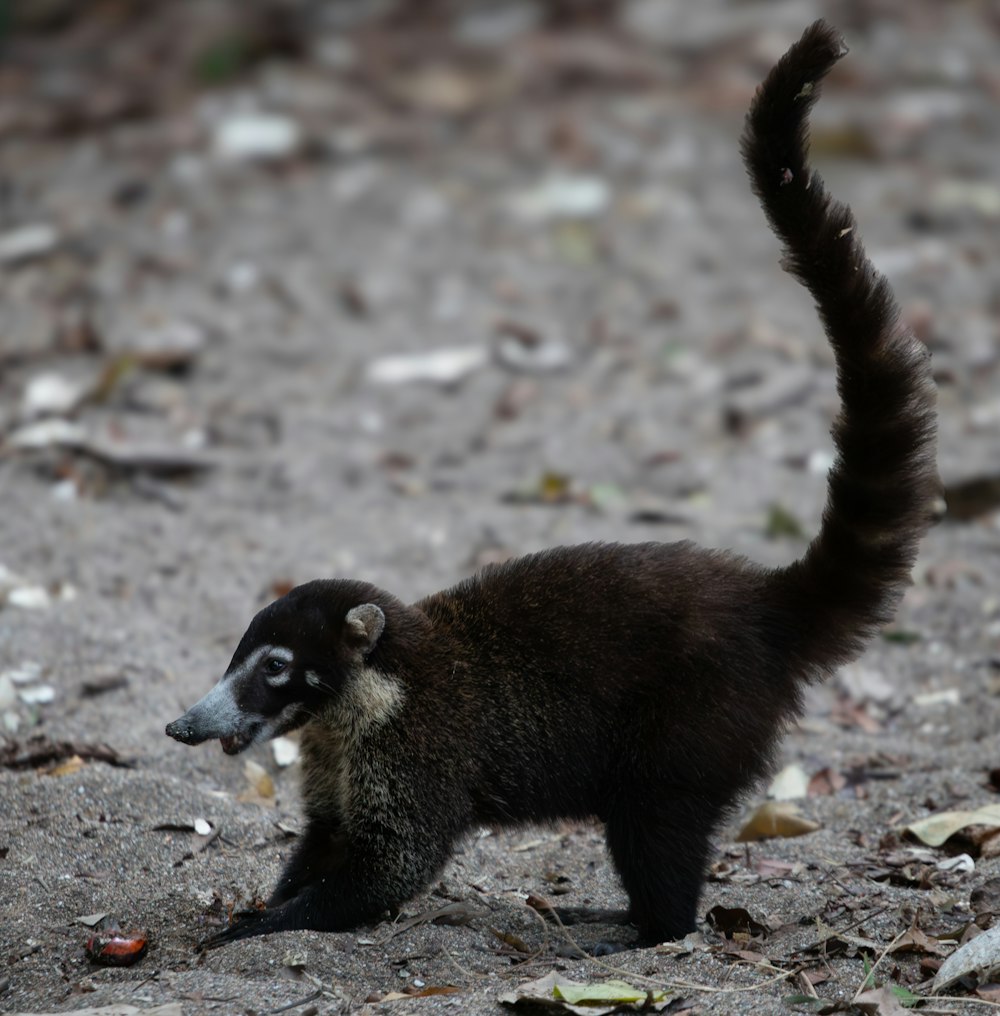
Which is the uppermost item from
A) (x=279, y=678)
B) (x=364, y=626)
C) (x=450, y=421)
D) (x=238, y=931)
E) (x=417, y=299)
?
(x=364, y=626)

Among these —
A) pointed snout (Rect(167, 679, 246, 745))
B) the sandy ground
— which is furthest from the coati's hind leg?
pointed snout (Rect(167, 679, 246, 745))

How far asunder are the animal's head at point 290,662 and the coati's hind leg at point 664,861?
0.86 m

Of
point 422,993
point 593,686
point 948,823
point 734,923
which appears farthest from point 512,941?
point 948,823

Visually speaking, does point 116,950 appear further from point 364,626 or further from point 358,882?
point 364,626

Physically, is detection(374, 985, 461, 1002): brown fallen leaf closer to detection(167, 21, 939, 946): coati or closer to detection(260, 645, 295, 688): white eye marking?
detection(167, 21, 939, 946): coati

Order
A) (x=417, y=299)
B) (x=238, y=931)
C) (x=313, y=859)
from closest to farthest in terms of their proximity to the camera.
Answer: (x=238, y=931) → (x=313, y=859) → (x=417, y=299)

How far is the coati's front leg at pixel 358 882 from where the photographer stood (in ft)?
13.0

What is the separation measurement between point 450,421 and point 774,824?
384 cm

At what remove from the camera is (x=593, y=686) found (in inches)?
161

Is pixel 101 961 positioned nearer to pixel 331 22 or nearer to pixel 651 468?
pixel 651 468

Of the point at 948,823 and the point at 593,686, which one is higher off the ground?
the point at 593,686

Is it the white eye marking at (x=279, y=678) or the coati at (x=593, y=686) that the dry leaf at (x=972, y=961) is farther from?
the white eye marking at (x=279, y=678)

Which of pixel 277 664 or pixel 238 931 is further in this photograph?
pixel 277 664

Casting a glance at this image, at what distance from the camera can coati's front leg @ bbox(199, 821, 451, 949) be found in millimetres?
3959
